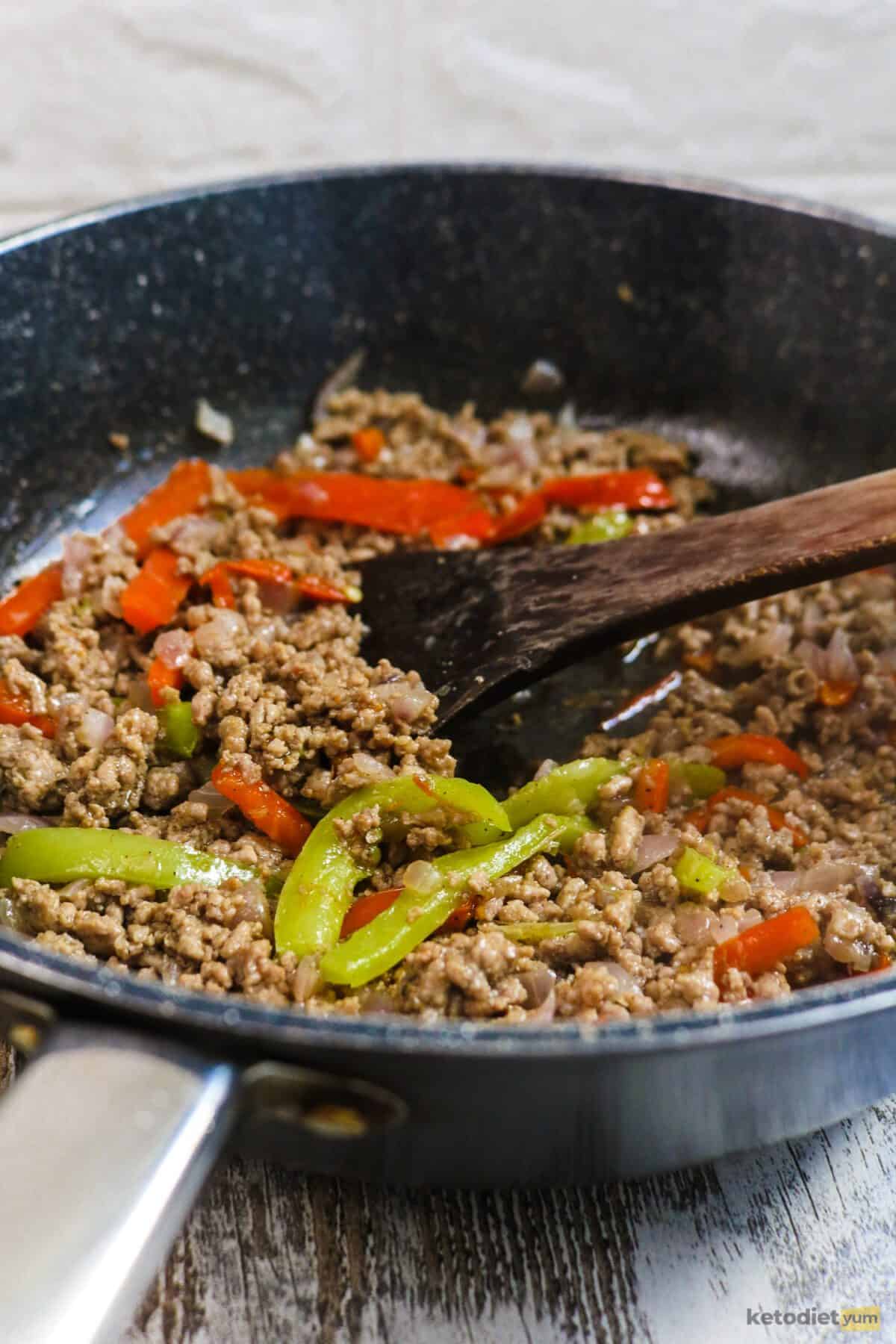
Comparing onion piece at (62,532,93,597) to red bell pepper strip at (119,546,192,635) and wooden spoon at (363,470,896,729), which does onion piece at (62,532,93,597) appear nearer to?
red bell pepper strip at (119,546,192,635)

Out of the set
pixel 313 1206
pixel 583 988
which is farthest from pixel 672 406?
pixel 313 1206

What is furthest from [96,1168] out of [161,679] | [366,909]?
[161,679]

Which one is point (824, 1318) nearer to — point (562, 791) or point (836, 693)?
point (562, 791)

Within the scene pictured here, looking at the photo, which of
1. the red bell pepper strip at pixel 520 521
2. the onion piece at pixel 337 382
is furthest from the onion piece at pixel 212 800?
the onion piece at pixel 337 382

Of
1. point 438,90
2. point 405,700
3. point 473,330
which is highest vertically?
point 438,90

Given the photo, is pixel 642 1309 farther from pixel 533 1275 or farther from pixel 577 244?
pixel 577 244

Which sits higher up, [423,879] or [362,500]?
[362,500]

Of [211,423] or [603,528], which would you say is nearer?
[603,528]
